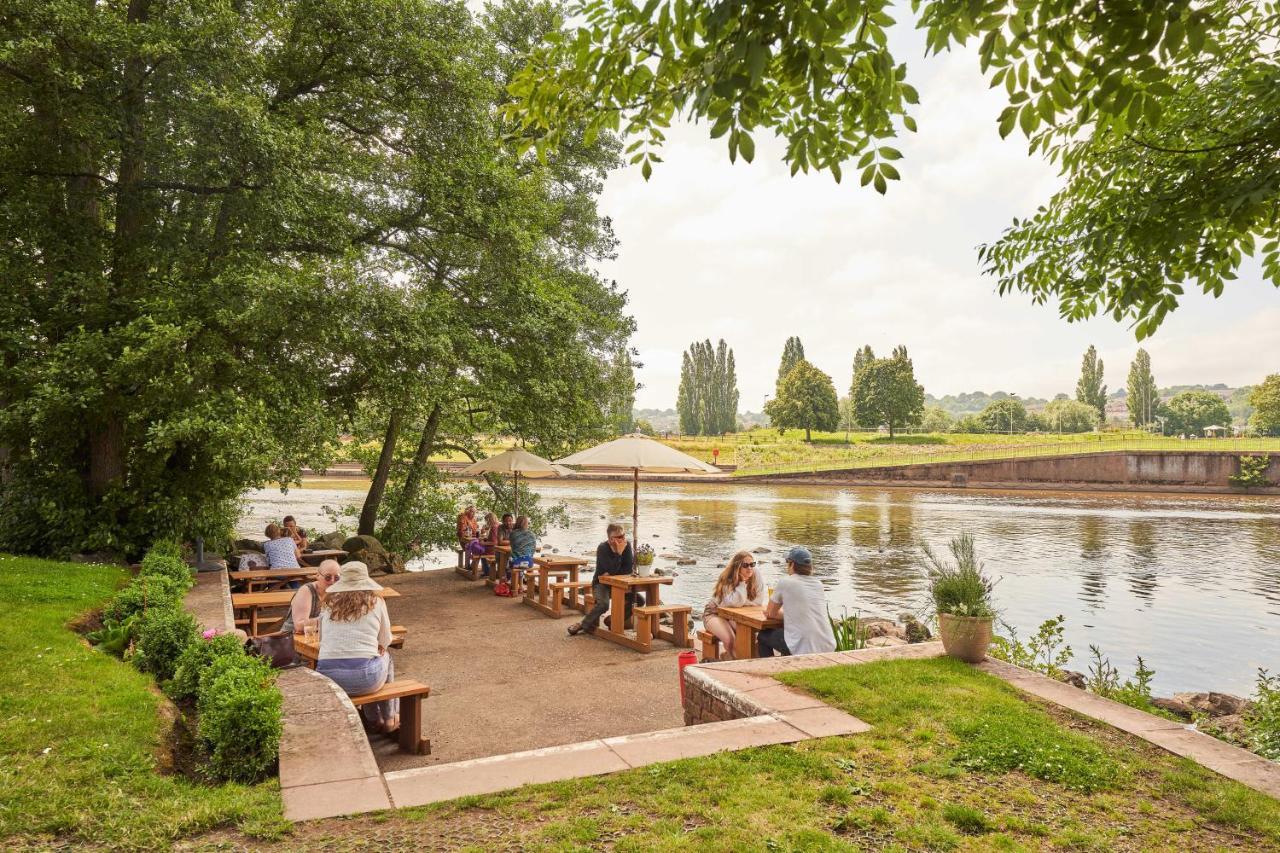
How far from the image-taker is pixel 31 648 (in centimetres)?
639

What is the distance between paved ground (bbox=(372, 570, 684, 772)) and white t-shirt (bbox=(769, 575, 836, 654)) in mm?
1383

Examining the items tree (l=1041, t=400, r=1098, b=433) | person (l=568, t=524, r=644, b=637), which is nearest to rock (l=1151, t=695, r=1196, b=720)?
person (l=568, t=524, r=644, b=637)

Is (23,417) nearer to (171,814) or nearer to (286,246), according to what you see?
(286,246)

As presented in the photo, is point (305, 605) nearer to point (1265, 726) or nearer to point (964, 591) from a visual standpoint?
point (964, 591)

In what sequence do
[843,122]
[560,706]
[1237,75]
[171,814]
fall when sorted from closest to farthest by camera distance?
[171,814]
[843,122]
[1237,75]
[560,706]

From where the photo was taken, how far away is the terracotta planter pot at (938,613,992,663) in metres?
6.78

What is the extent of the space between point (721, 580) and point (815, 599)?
1446 millimetres

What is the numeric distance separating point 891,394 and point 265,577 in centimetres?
8105

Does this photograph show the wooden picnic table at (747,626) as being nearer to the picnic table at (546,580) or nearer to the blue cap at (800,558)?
the blue cap at (800,558)

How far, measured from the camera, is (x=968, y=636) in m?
6.82

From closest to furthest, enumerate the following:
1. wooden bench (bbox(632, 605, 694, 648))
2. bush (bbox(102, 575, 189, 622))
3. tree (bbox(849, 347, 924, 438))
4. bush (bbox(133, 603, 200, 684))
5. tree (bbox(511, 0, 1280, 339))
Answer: tree (bbox(511, 0, 1280, 339)), bush (bbox(133, 603, 200, 684)), bush (bbox(102, 575, 189, 622)), wooden bench (bbox(632, 605, 694, 648)), tree (bbox(849, 347, 924, 438))

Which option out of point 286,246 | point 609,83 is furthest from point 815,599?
point 286,246

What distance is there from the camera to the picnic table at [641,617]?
9320 millimetres

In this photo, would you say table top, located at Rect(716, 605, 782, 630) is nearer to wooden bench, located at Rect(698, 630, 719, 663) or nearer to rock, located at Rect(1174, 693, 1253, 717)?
wooden bench, located at Rect(698, 630, 719, 663)
